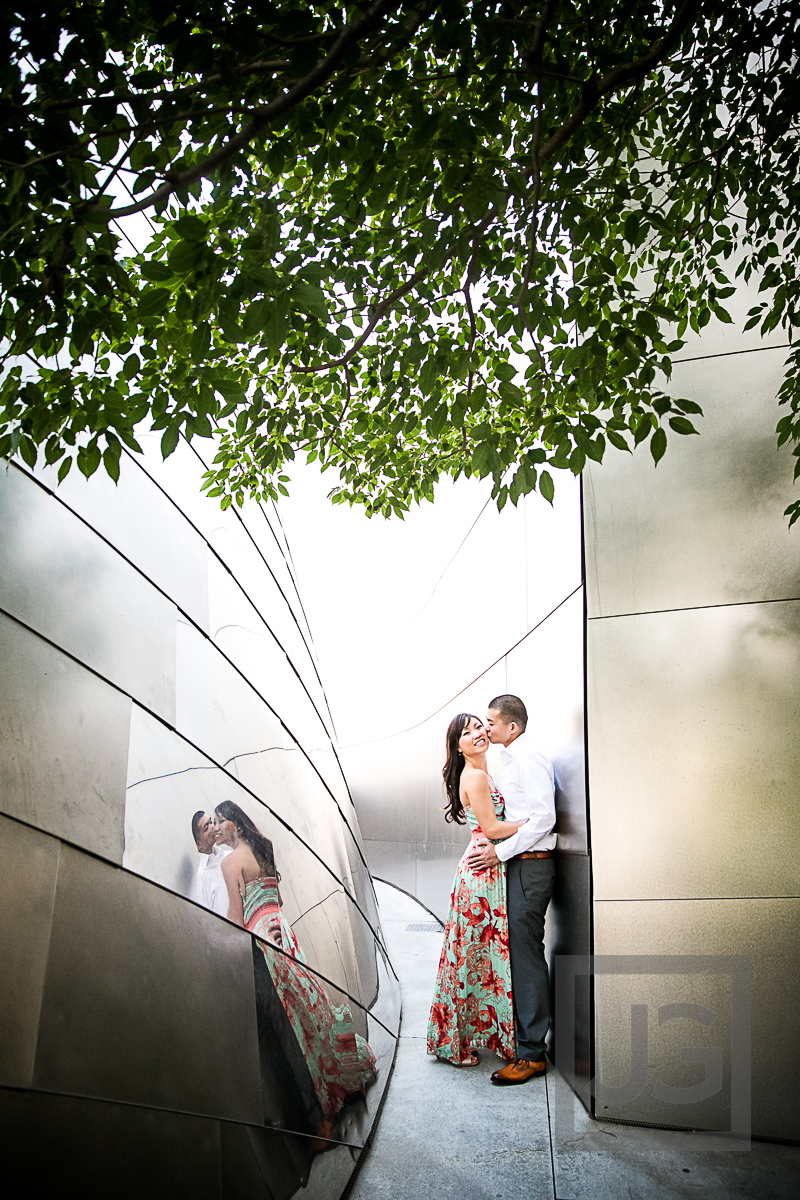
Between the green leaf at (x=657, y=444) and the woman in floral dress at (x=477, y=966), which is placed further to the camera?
the woman in floral dress at (x=477, y=966)

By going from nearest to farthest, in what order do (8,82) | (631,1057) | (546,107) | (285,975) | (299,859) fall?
1. (8,82)
2. (285,975)
3. (546,107)
4. (299,859)
5. (631,1057)

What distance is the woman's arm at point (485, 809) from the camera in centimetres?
429

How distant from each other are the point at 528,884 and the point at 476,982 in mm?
623

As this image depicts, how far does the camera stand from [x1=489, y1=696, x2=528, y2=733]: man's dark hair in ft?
15.6

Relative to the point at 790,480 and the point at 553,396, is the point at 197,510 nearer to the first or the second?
the point at 553,396

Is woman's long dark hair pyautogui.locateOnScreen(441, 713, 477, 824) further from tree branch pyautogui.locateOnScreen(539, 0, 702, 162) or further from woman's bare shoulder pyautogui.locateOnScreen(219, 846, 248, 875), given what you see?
tree branch pyautogui.locateOnScreen(539, 0, 702, 162)

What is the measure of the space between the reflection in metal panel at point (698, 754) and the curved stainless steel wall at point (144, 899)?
5.05 ft

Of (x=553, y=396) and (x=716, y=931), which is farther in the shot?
Result: (x=716, y=931)

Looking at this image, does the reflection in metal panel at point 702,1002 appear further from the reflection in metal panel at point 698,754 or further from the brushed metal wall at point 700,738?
the reflection in metal panel at point 698,754

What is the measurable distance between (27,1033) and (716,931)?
3.12m

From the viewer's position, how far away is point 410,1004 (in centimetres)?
536

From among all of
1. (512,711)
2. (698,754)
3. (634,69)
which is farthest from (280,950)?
(634,69)

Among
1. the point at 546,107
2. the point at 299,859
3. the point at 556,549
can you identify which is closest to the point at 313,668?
the point at 556,549

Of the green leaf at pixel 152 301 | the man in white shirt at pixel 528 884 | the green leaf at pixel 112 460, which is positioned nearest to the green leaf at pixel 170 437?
the green leaf at pixel 112 460
